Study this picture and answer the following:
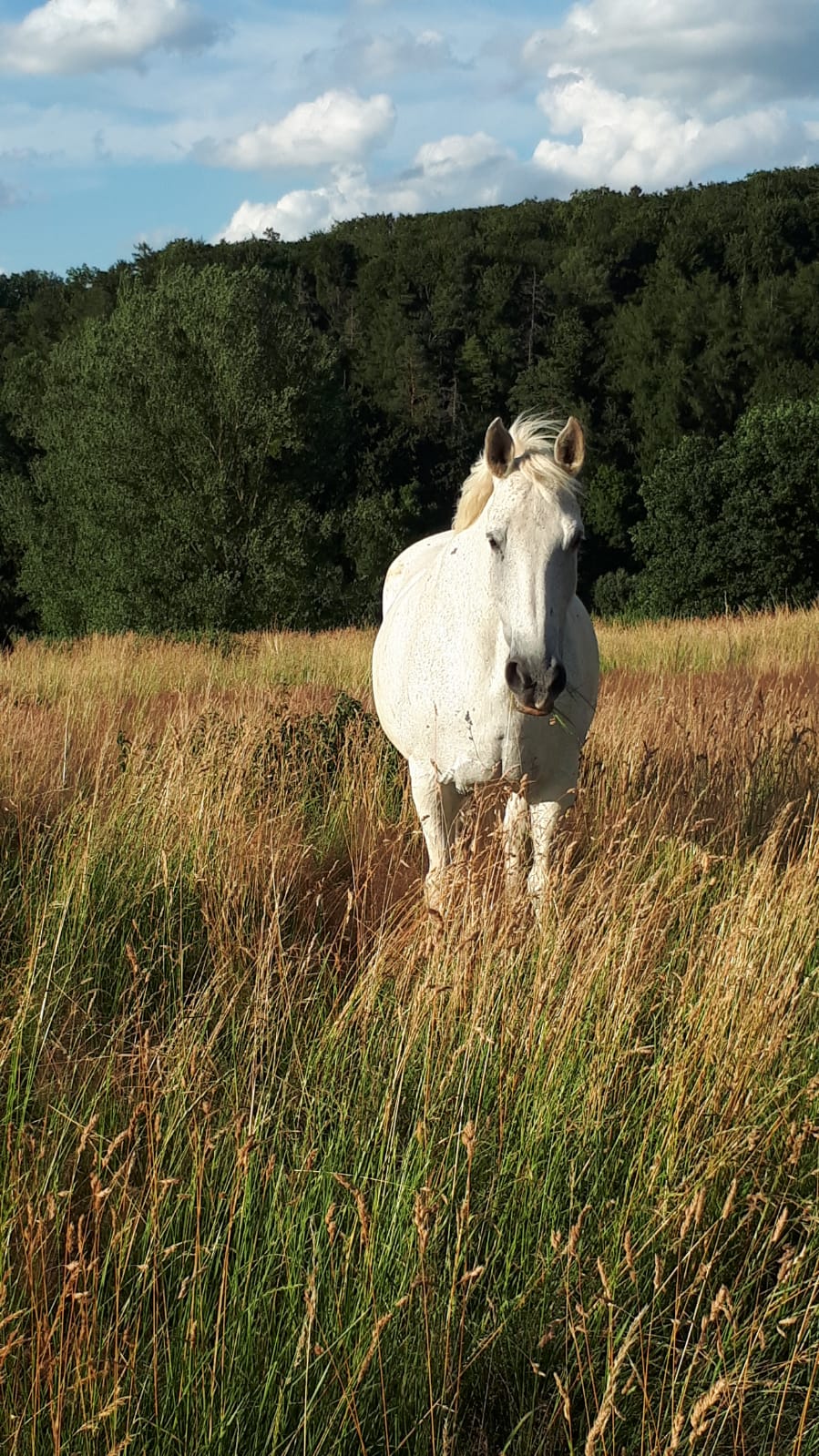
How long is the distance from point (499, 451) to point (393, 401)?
1658 inches

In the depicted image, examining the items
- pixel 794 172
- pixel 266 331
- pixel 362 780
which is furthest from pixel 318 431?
pixel 794 172

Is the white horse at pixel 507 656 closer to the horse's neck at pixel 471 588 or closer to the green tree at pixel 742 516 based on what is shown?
the horse's neck at pixel 471 588

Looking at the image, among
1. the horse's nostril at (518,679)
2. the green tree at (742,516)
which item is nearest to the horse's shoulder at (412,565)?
the horse's nostril at (518,679)

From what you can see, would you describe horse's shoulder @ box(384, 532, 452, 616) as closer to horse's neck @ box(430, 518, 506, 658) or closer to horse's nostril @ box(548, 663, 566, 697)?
horse's neck @ box(430, 518, 506, 658)

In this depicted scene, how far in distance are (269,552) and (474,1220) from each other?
84.3 ft

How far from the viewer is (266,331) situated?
1072 inches

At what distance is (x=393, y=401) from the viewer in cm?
4388

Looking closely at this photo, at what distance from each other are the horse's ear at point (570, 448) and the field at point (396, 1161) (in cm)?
123

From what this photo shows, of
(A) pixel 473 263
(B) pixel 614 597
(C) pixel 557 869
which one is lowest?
(B) pixel 614 597

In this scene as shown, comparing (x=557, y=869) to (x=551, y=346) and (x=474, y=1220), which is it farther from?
(x=551, y=346)

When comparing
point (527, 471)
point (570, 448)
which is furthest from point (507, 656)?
point (570, 448)

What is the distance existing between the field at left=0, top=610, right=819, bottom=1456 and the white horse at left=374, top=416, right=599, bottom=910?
375 mm

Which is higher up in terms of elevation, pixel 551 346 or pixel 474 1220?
pixel 551 346

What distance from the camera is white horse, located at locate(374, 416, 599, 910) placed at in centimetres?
327
